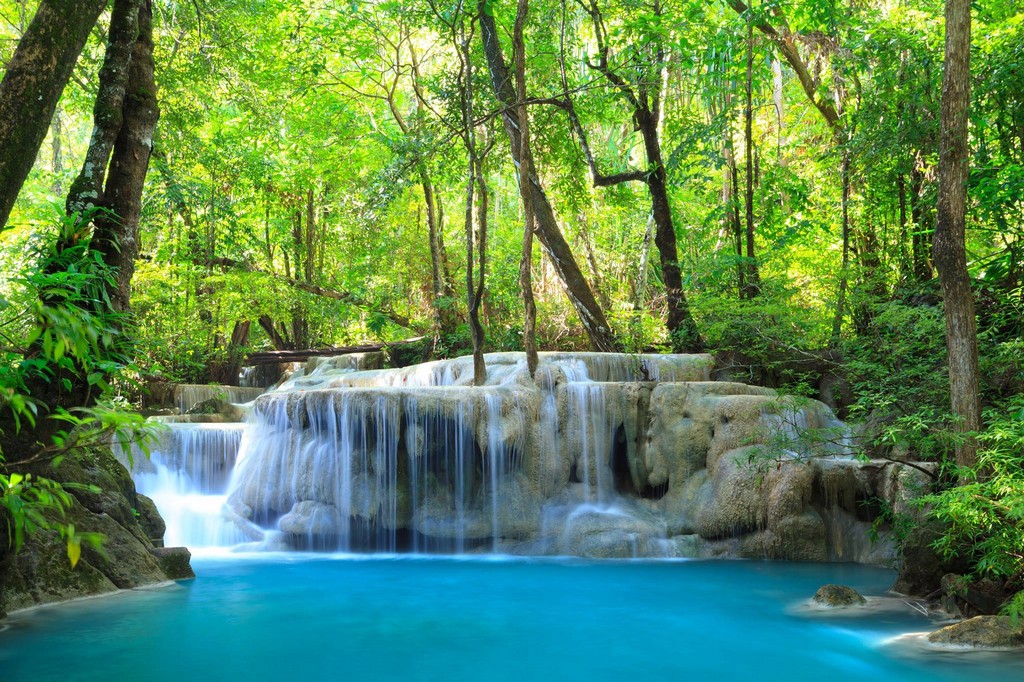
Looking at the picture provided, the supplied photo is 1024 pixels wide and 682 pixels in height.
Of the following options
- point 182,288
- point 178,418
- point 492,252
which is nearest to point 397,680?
point 178,418

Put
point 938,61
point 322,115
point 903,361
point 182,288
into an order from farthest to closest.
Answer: point 322,115 → point 182,288 → point 938,61 → point 903,361

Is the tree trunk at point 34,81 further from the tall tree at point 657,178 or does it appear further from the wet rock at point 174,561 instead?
the tall tree at point 657,178

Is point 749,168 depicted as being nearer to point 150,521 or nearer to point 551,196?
point 551,196

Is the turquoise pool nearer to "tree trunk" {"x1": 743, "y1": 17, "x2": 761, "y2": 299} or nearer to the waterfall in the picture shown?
the waterfall

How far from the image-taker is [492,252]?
20406 millimetres

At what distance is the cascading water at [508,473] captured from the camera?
963 centimetres

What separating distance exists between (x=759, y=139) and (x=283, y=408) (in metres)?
11.2

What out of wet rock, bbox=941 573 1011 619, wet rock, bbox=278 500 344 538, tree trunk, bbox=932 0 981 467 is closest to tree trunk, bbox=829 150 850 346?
tree trunk, bbox=932 0 981 467

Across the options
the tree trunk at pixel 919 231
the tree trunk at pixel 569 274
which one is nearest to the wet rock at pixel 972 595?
the tree trunk at pixel 919 231

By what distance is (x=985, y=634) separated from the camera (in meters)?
5.38

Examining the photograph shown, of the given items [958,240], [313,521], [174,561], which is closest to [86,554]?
[174,561]

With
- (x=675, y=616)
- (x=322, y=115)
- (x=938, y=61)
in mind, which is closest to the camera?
(x=675, y=616)

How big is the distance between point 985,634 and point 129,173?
6.99 meters

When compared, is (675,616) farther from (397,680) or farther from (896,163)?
(896,163)
